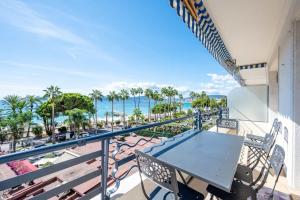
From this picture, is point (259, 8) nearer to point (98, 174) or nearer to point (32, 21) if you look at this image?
point (98, 174)

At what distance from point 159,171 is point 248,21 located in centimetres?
295

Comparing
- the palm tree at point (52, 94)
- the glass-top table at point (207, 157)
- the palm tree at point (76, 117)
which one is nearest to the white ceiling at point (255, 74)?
the glass-top table at point (207, 157)

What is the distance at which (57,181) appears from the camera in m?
7.30

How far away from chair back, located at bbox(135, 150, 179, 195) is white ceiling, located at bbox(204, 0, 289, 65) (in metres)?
2.23

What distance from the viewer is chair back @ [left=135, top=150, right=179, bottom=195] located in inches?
40.5

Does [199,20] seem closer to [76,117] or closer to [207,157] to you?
[207,157]

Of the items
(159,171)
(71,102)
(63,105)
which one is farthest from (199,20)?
(63,105)

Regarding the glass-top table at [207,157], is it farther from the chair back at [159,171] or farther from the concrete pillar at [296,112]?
the concrete pillar at [296,112]

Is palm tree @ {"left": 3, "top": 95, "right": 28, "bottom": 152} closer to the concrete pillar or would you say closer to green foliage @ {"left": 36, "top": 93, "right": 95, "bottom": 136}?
green foliage @ {"left": 36, "top": 93, "right": 95, "bottom": 136}

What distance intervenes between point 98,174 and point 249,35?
149 inches

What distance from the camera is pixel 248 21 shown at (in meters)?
2.67

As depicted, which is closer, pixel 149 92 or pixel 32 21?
pixel 32 21

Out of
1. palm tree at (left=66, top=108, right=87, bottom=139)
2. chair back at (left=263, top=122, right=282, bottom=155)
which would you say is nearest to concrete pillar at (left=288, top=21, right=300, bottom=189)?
chair back at (left=263, top=122, right=282, bottom=155)

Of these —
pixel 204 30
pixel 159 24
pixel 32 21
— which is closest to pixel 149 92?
pixel 159 24
